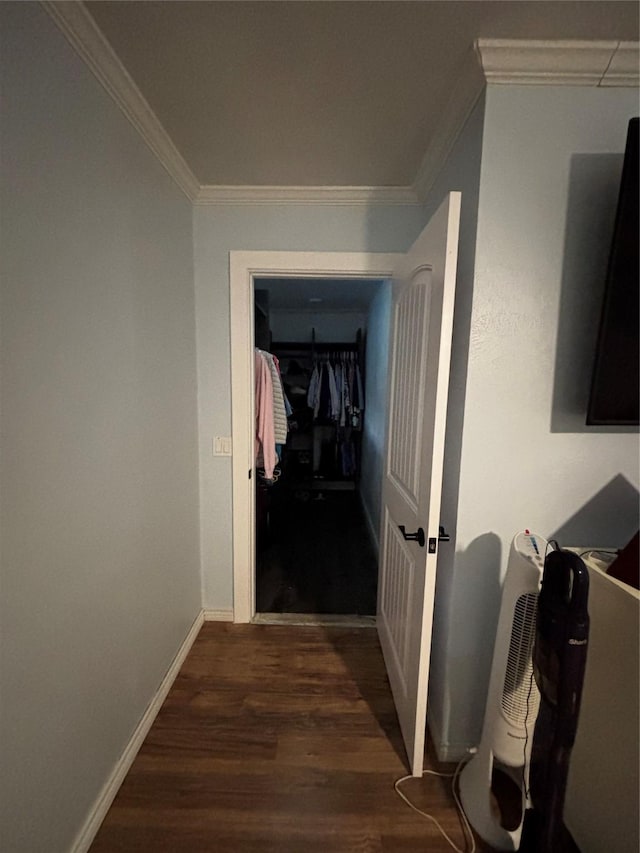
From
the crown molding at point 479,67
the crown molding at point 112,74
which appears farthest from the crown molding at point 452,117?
the crown molding at point 112,74

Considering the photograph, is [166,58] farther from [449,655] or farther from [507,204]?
[449,655]

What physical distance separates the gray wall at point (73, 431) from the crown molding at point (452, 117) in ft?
3.66

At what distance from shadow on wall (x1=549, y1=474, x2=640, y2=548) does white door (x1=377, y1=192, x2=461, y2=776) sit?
486mm

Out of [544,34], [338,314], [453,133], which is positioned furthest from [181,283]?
[338,314]

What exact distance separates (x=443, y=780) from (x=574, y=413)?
1377 mm

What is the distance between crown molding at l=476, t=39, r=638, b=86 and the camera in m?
0.99

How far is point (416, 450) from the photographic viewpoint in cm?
130

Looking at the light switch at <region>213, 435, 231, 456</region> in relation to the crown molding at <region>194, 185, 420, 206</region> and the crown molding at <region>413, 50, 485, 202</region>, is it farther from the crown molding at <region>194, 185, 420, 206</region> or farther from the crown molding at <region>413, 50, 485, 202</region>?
the crown molding at <region>413, 50, 485, 202</region>

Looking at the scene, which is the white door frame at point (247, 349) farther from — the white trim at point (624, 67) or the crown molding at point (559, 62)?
the white trim at point (624, 67)

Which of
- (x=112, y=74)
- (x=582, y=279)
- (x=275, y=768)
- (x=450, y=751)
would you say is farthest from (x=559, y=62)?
(x=275, y=768)

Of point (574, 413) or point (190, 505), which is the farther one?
point (190, 505)

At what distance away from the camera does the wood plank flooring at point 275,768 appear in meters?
1.08

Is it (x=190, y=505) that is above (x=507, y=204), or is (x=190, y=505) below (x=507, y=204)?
below

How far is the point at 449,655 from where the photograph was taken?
129 cm
